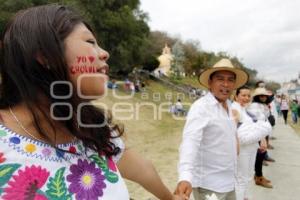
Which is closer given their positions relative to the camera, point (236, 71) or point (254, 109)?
point (236, 71)

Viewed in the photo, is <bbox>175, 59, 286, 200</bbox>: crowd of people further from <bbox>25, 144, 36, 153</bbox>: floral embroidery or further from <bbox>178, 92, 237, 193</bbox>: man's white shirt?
<bbox>25, 144, 36, 153</bbox>: floral embroidery

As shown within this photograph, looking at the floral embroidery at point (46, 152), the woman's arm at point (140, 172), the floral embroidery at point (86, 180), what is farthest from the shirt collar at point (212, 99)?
the floral embroidery at point (46, 152)

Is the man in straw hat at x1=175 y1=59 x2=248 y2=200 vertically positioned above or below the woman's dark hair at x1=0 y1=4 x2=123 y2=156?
below

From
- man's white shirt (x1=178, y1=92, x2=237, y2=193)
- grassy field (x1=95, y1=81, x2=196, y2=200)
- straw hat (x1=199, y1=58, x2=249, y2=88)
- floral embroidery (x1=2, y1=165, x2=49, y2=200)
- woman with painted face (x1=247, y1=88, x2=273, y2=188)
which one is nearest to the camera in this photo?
floral embroidery (x1=2, y1=165, x2=49, y2=200)

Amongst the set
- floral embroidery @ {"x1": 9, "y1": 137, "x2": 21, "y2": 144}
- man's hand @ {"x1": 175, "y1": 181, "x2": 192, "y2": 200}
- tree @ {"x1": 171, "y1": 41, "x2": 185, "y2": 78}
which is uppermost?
tree @ {"x1": 171, "y1": 41, "x2": 185, "y2": 78}

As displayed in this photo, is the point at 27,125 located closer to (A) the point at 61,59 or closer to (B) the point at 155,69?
(A) the point at 61,59

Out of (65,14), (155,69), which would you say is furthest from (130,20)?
(65,14)

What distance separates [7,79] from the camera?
1136 mm

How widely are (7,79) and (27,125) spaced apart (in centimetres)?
19

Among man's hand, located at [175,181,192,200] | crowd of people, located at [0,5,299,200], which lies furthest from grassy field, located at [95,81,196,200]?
crowd of people, located at [0,5,299,200]

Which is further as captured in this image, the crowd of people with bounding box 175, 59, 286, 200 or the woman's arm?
the crowd of people with bounding box 175, 59, 286, 200

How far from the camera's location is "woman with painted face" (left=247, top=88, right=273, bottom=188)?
16.6 feet

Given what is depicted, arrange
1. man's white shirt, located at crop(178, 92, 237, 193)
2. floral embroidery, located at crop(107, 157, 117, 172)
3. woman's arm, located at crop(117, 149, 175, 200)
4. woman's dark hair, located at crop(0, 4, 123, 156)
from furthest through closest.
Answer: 1. man's white shirt, located at crop(178, 92, 237, 193)
2. woman's arm, located at crop(117, 149, 175, 200)
3. floral embroidery, located at crop(107, 157, 117, 172)
4. woman's dark hair, located at crop(0, 4, 123, 156)

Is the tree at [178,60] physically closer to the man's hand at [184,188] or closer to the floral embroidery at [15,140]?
the man's hand at [184,188]
